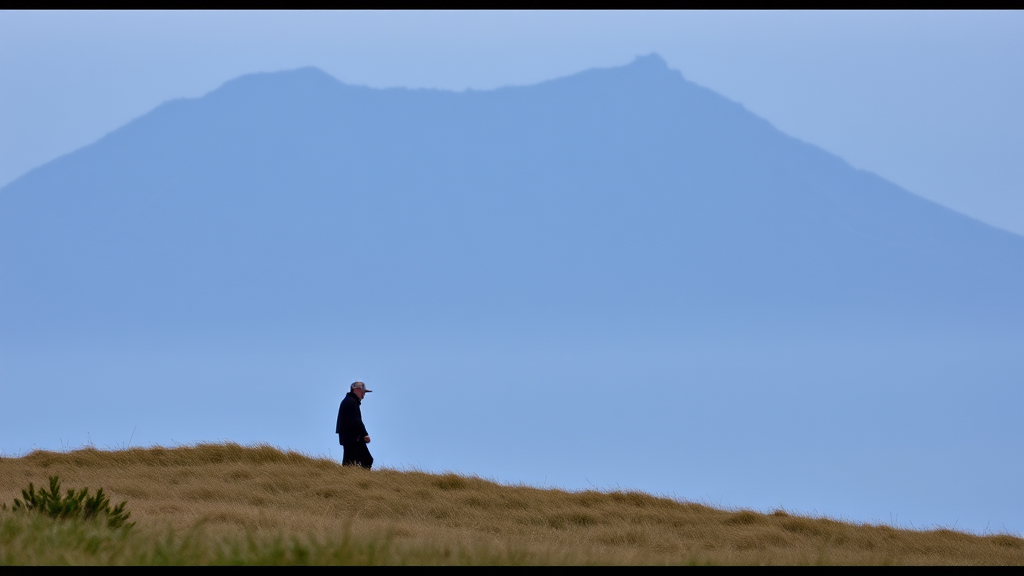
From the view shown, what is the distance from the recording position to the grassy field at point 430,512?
41.1 feet

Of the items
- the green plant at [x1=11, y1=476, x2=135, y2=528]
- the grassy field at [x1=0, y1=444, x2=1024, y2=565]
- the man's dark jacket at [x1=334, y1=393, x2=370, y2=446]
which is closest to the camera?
the green plant at [x1=11, y1=476, x2=135, y2=528]

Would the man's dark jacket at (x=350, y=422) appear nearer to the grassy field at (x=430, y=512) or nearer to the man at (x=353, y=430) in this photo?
the man at (x=353, y=430)

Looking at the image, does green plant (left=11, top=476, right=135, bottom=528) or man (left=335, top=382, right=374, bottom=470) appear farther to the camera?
man (left=335, top=382, right=374, bottom=470)

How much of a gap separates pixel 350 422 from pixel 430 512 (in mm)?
4098

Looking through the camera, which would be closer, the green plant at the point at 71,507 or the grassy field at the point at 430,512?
the green plant at the point at 71,507

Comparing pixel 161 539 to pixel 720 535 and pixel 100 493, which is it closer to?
pixel 100 493

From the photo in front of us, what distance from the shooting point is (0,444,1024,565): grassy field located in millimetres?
12523

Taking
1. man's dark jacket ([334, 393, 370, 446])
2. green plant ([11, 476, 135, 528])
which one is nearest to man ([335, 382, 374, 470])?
man's dark jacket ([334, 393, 370, 446])

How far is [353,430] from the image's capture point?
19516 mm

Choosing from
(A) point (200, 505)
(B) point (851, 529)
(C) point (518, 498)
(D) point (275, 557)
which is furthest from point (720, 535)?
(D) point (275, 557)

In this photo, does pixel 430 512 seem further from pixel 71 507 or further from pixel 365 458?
pixel 71 507

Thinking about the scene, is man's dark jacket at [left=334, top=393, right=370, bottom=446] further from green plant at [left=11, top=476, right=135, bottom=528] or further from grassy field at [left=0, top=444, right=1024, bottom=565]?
green plant at [left=11, top=476, right=135, bottom=528]

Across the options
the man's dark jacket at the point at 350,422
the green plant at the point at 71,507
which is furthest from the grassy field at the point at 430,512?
the man's dark jacket at the point at 350,422

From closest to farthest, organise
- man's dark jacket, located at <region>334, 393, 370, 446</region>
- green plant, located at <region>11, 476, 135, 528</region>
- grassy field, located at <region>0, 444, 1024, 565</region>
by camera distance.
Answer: green plant, located at <region>11, 476, 135, 528</region>, grassy field, located at <region>0, 444, 1024, 565</region>, man's dark jacket, located at <region>334, 393, 370, 446</region>
